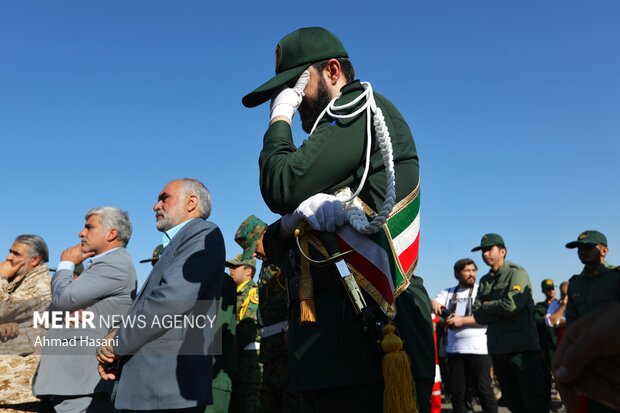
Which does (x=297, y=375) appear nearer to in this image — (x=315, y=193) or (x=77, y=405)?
(x=315, y=193)

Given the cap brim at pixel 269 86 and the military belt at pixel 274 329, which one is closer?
the cap brim at pixel 269 86

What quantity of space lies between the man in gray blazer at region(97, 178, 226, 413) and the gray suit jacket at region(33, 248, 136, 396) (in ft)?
2.53

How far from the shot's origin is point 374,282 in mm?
1896

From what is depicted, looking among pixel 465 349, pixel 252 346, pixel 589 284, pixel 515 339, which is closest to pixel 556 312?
pixel 465 349

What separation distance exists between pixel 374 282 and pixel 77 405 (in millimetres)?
3081

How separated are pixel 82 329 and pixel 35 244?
1.92 metres

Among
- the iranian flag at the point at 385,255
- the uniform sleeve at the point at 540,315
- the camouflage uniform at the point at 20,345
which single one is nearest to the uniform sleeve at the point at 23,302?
the camouflage uniform at the point at 20,345

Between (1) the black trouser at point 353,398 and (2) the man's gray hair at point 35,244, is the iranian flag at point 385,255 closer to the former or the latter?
(1) the black trouser at point 353,398

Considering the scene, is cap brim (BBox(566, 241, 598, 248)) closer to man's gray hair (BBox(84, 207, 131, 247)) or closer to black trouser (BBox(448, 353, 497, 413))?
black trouser (BBox(448, 353, 497, 413))

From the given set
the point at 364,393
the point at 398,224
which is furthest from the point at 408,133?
the point at 364,393

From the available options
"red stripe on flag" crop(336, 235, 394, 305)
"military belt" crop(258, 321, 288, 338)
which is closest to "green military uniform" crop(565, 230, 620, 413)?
"military belt" crop(258, 321, 288, 338)

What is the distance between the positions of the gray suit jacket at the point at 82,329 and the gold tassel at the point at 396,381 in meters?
2.85

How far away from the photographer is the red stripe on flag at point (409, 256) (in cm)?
202

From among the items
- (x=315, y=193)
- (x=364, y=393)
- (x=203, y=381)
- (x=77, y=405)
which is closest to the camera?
(x=364, y=393)
